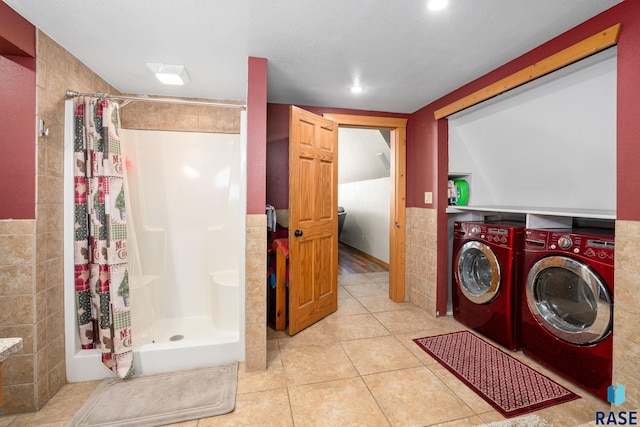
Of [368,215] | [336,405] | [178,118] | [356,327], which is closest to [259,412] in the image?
[336,405]

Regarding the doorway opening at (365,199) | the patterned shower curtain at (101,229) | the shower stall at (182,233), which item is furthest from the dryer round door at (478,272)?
the patterned shower curtain at (101,229)

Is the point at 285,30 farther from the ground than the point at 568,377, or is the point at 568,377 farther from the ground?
the point at 285,30

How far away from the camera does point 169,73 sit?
2.25 m

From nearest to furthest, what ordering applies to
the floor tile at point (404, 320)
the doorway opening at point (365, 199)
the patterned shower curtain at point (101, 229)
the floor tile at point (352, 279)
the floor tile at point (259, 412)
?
the floor tile at point (259, 412) → the patterned shower curtain at point (101, 229) → the floor tile at point (404, 320) → the floor tile at point (352, 279) → the doorway opening at point (365, 199)

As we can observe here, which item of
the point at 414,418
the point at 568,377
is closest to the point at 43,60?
the point at 414,418

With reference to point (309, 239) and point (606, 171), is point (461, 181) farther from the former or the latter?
point (309, 239)

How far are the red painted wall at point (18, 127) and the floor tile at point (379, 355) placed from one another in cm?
227

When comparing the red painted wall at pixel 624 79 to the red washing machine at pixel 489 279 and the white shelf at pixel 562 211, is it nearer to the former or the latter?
the white shelf at pixel 562 211

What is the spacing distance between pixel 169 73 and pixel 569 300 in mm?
3270

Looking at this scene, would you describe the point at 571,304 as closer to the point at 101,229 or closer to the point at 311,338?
the point at 311,338

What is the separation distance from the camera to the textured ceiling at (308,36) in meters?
1.54

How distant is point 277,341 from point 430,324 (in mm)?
1462

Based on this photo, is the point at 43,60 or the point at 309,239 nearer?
the point at 43,60

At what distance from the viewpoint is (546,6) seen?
60.2 inches
